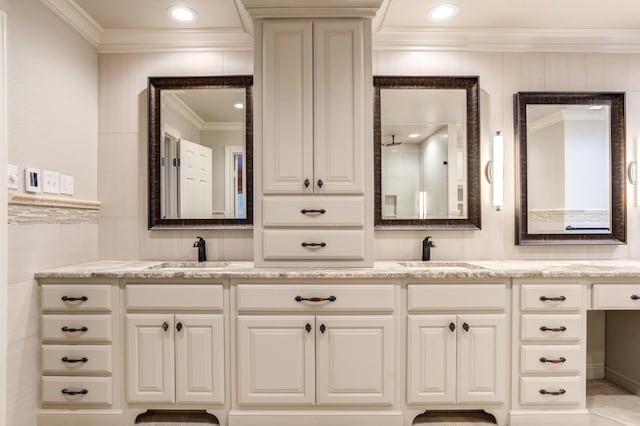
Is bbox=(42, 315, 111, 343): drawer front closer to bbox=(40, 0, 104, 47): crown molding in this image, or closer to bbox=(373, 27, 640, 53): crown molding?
bbox=(40, 0, 104, 47): crown molding

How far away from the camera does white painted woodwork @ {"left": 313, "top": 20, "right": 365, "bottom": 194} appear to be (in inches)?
82.0

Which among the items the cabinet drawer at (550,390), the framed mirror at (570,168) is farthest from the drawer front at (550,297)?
the framed mirror at (570,168)

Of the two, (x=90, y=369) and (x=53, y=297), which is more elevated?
(x=53, y=297)

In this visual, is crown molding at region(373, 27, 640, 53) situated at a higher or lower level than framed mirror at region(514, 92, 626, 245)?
higher

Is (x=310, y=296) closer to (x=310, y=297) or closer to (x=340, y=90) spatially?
(x=310, y=297)

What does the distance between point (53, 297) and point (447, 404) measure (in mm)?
2188

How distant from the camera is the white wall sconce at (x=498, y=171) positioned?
2.46 metres

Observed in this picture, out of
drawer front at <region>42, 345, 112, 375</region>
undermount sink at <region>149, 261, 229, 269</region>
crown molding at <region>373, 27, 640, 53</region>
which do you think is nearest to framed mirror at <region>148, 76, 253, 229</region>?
undermount sink at <region>149, 261, 229, 269</region>

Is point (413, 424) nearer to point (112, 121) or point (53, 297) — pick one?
point (53, 297)

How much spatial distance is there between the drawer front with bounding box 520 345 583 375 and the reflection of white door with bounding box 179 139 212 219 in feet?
6.85

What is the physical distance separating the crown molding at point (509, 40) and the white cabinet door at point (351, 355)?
5.99 ft

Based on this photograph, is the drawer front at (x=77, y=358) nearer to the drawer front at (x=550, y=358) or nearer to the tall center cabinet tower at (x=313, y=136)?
the tall center cabinet tower at (x=313, y=136)

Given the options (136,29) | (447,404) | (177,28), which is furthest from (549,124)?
(136,29)

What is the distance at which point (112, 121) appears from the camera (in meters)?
2.53
